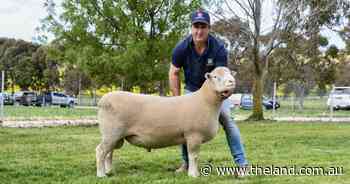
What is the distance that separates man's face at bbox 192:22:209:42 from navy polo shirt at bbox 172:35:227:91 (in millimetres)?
161

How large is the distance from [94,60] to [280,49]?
102ft

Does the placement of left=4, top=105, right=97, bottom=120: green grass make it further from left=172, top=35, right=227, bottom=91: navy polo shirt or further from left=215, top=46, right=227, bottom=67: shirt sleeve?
left=215, top=46, right=227, bottom=67: shirt sleeve

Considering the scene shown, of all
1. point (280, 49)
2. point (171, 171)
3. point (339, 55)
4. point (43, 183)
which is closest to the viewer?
point (43, 183)

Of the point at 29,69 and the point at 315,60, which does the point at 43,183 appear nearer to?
the point at 315,60

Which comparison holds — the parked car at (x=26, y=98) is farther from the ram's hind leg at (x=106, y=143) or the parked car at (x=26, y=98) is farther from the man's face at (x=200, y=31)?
the man's face at (x=200, y=31)

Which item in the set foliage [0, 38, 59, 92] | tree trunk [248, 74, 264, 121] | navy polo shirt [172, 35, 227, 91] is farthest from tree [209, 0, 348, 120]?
foliage [0, 38, 59, 92]

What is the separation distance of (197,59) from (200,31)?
0.38m

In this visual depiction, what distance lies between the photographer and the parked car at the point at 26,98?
49.4 metres

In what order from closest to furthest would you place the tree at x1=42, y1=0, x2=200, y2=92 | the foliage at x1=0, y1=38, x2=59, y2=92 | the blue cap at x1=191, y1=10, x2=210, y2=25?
the blue cap at x1=191, y1=10, x2=210, y2=25 → the tree at x1=42, y1=0, x2=200, y2=92 → the foliage at x1=0, y1=38, x2=59, y2=92

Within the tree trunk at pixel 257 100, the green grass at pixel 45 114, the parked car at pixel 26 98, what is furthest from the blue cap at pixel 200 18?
the parked car at pixel 26 98

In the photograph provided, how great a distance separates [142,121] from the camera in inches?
249

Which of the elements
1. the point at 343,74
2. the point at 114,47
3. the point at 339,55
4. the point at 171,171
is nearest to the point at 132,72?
the point at 114,47

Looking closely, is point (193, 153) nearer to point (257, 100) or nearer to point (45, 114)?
point (257, 100)

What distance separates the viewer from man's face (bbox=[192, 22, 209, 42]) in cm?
653
